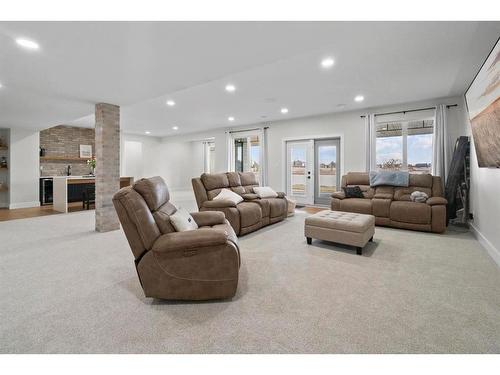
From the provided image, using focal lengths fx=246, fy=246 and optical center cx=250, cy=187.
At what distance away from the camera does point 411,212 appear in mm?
4133

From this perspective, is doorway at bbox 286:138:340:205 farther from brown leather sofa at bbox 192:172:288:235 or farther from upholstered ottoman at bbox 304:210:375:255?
upholstered ottoman at bbox 304:210:375:255

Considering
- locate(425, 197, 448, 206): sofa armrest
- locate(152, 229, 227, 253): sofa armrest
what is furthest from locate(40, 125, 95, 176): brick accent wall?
locate(425, 197, 448, 206): sofa armrest

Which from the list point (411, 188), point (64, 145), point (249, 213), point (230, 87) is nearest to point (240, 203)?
point (249, 213)

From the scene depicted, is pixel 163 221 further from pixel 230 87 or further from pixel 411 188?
pixel 411 188

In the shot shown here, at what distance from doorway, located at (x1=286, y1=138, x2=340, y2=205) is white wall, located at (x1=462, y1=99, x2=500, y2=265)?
303 cm

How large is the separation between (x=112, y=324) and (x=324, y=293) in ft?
5.25

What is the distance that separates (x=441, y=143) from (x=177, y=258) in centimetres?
559

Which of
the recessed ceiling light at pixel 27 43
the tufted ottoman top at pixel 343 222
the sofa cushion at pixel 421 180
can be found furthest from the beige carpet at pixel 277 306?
the recessed ceiling light at pixel 27 43

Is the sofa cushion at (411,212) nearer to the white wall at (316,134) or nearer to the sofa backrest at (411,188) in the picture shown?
the sofa backrest at (411,188)

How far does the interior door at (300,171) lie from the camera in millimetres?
7066

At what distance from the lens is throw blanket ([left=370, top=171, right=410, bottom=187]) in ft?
15.8
